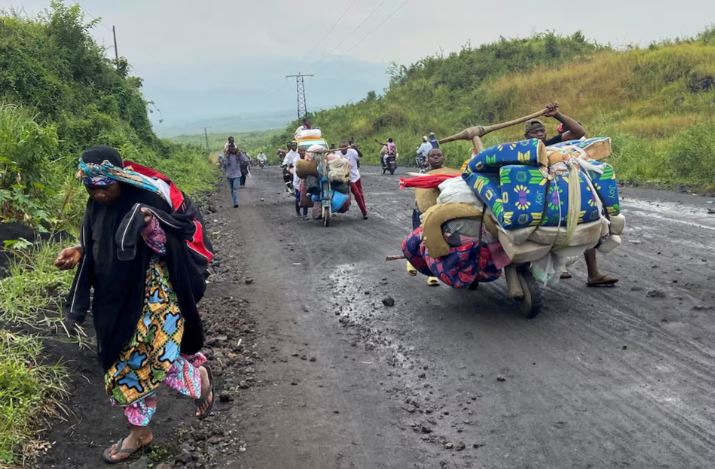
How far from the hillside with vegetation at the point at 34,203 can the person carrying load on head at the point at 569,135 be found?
198 inches

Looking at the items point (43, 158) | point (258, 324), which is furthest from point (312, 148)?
point (258, 324)

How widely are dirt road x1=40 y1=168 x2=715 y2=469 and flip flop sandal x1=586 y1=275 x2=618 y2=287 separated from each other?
142 mm

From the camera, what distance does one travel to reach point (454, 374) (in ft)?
17.3

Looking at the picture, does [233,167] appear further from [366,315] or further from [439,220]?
[439,220]

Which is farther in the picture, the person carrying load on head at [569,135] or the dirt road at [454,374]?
the person carrying load on head at [569,135]

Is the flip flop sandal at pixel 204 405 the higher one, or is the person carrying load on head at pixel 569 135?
the person carrying load on head at pixel 569 135

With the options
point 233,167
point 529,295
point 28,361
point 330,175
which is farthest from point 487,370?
point 233,167

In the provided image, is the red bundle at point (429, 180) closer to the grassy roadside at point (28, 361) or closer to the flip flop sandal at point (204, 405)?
the flip flop sandal at point (204, 405)

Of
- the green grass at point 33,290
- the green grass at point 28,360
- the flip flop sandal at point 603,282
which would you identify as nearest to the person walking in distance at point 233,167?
the green grass at point 33,290

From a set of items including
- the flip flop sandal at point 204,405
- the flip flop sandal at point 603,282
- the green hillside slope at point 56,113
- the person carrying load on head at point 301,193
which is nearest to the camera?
the flip flop sandal at point 204,405

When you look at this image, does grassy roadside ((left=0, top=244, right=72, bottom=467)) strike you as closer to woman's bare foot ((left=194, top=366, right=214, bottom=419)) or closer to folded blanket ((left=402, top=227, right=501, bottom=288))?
woman's bare foot ((left=194, top=366, right=214, bottom=419))

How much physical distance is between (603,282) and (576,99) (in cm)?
2844

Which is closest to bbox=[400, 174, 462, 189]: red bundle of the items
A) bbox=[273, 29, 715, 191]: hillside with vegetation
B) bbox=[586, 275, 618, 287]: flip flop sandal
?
bbox=[586, 275, 618, 287]: flip flop sandal

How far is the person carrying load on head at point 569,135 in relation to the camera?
7215 mm
